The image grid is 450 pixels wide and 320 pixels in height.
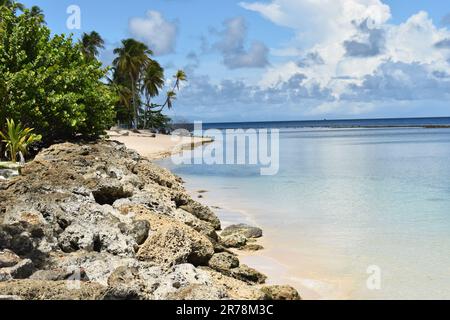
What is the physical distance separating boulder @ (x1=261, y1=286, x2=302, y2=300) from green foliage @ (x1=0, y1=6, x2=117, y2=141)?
10.2 metres

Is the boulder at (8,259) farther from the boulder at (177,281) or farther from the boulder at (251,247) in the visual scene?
the boulder at (251,247)

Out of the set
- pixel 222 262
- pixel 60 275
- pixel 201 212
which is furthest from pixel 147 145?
pixel 60 275

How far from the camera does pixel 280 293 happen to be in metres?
6.73

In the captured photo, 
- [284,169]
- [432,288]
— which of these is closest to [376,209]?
[432,288]

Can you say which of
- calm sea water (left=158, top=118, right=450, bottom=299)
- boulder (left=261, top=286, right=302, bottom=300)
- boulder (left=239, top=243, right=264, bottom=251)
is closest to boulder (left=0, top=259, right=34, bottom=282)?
boulder (left=261, top=286, right=302, bottom=300)

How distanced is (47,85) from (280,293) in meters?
11.2

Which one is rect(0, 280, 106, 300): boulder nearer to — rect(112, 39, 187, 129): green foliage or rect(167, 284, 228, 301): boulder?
rect(167, 284, 228, 301): boulder

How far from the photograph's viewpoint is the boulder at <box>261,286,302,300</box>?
666 cm

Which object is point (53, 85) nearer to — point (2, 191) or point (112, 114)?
point (112, 114)

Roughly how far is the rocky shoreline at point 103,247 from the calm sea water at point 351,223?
1.17 metres

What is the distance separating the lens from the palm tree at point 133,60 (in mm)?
56531

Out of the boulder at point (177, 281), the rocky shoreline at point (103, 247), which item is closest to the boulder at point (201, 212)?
the rocky shoreline at point (103, 247)

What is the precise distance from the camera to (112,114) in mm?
18156

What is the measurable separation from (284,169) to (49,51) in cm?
1465
